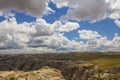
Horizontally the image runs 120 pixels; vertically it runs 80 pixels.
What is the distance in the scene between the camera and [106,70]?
617 ft

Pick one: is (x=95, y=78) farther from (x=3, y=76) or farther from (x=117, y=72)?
(x=3, y=76)

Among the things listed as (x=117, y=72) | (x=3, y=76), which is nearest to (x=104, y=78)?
(x=117, y=72)

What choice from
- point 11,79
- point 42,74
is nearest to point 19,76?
point 11,79

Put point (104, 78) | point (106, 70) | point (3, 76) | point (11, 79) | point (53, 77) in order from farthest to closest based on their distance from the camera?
point (106, 70) → point (104, 78) → point (3, 76) → point (11, 79) → point (53, 77)

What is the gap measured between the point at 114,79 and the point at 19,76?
347ft

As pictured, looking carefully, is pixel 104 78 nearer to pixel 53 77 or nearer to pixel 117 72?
pixel 117 72

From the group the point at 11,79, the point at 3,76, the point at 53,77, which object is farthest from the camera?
the point at 3,76

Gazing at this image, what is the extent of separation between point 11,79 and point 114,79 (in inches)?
4219

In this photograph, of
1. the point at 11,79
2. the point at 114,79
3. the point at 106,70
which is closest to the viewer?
the point at 11,79

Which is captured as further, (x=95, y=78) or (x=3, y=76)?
(x=95, y=78)

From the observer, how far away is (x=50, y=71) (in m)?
68.0

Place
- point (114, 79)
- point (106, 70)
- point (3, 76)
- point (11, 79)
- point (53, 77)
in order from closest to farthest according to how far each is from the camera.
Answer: point (53, 77), point (11, 79), point (3, 76), point (114, 79), point (106, 70)

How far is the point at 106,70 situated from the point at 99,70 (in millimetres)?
9256

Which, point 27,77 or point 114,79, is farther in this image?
point 114,79
